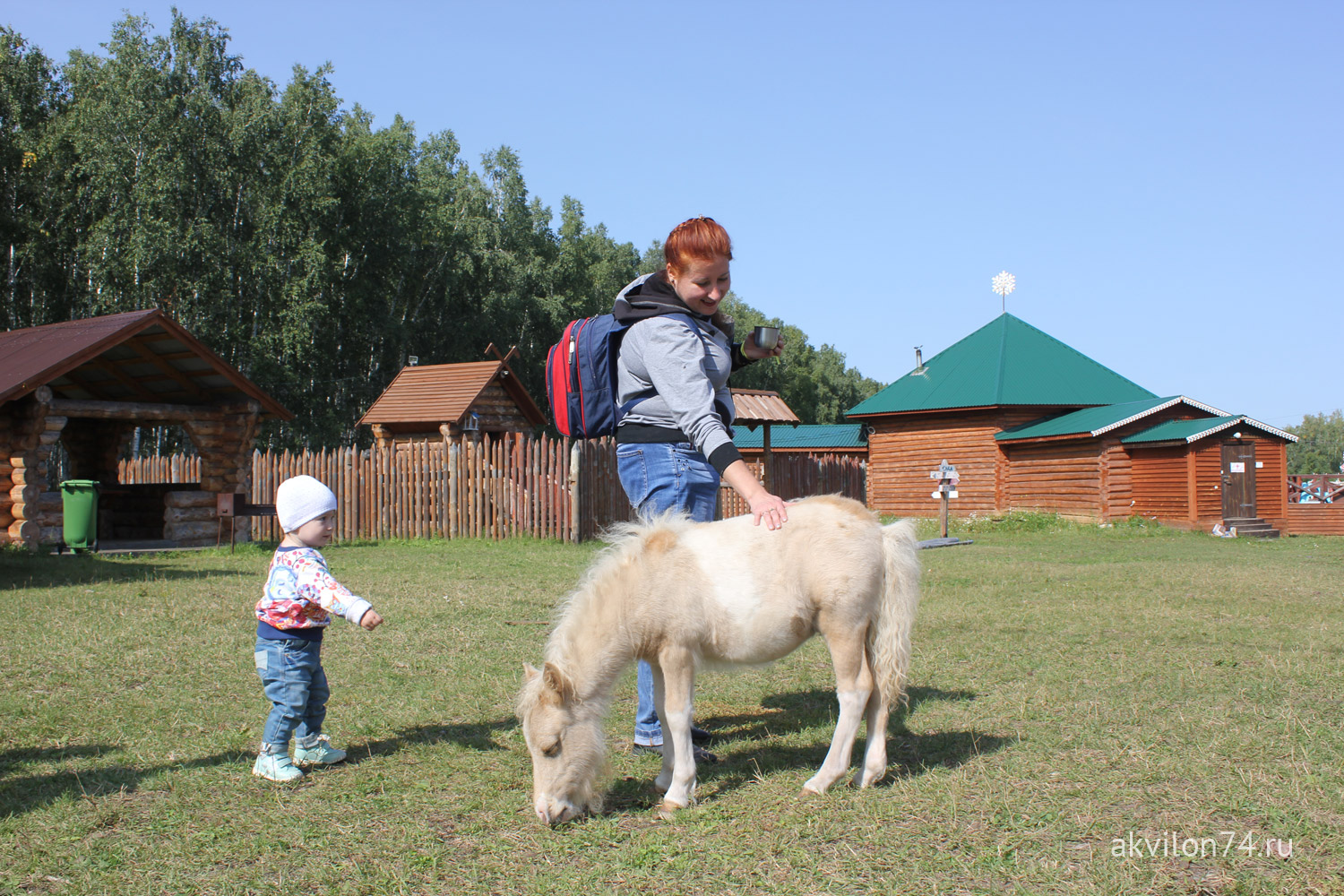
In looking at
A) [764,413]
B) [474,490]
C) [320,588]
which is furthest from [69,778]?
[764,413]

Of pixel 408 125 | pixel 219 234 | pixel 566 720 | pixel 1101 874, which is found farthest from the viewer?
pixel 408 125

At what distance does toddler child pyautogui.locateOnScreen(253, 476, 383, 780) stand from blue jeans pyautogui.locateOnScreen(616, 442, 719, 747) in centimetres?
122

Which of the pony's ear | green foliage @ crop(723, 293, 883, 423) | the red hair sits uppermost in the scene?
green foliage @ crop(723, 293, 883, 423)

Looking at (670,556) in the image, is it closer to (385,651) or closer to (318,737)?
(318,737)

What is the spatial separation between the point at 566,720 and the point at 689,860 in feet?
2.23

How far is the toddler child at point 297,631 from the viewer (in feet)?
12.8

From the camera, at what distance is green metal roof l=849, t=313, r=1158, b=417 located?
89.9 ft

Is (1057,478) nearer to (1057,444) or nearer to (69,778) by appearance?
(1057,444)

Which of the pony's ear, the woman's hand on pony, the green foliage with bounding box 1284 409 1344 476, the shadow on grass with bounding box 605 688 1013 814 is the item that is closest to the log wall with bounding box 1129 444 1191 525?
the shadow on grass with bounding box 605 688 1013 814

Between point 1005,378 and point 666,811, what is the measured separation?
2673 cm

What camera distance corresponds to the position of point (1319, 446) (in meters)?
115

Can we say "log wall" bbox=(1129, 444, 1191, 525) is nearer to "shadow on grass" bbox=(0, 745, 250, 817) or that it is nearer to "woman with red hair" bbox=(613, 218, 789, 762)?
"woman with red hair" bbox=(613, 218, 789, 762)

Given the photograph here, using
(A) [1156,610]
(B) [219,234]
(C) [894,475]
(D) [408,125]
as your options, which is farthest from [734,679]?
(D) [408,125]

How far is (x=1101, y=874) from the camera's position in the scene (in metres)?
2.80
